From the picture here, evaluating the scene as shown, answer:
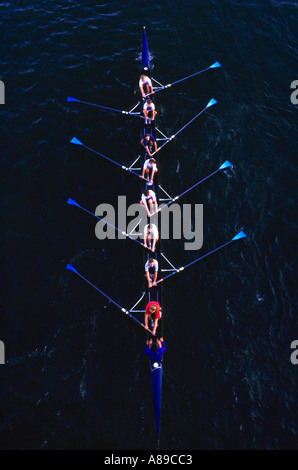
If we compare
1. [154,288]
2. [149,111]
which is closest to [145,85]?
[149,111]

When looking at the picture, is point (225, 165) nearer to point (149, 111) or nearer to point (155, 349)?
point (149, 111)

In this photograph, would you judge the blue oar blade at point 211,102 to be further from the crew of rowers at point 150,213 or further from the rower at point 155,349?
the rower at point 155,349

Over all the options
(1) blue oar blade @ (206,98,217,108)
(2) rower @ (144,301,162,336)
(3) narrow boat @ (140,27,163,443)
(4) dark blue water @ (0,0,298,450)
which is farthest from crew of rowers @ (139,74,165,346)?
(1) blue oar blade @ (206,98,217,108)

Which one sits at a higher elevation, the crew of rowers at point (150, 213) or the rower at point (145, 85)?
the rower at point (145, 85)

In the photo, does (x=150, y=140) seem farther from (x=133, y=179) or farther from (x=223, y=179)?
(x=223, y=179)

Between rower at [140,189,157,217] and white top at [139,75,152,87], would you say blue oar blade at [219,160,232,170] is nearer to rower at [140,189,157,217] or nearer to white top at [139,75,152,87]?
rower at [140,189,157,217]

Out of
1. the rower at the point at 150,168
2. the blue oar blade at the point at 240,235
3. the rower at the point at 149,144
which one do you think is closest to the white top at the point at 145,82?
the rower at the point at 149,144
